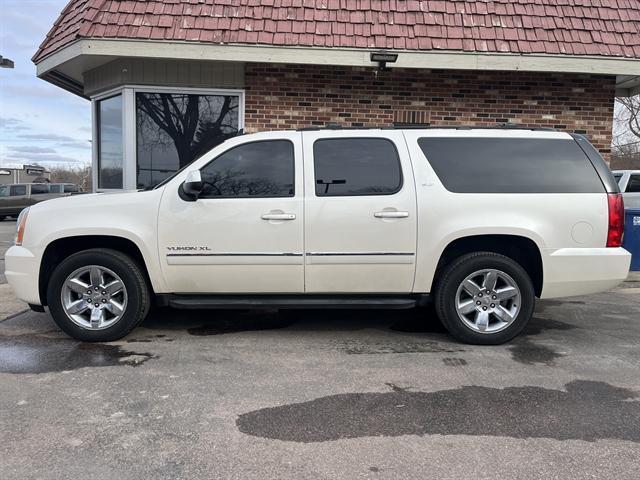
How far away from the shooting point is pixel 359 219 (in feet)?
15.4

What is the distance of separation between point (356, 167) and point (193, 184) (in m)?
1.43

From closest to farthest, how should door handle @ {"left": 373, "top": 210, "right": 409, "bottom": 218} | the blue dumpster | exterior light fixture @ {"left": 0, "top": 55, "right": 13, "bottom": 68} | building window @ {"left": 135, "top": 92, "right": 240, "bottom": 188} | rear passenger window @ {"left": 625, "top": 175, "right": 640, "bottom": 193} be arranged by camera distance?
→ door handle @ {"left": 373, "top": 210, "right": 409, "bottom": 218} → the blue dumpster → building window @ {"left": 135, "top": 92, "right": 240, "bottom": 188} → rear passenger window @ {"left": 625, "top": 175, "right": 640, "bottom": 193} → exterior light fixture @ {"left": 0, "top": 55, "right": 13, "bottom": 68}

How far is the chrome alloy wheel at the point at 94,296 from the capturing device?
4781mm

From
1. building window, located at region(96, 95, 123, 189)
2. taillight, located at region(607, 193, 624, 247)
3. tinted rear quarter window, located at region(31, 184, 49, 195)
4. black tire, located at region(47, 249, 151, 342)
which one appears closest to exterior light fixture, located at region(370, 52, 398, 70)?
taillight, located at region(607, 193, 624, 247)

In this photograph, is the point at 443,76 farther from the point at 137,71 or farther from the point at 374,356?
the point at 374,356

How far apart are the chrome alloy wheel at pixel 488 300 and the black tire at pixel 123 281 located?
2825 millimetres

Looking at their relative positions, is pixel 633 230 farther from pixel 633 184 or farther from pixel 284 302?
pixel 284 302

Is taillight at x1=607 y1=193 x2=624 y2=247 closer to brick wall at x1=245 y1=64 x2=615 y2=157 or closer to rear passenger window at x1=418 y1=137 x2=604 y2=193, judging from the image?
rear passenger window at x1=418 y1=137 x2=604 y2=193

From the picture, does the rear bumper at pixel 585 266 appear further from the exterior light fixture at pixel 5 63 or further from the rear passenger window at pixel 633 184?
the exterior light fixture at pixel 5 63

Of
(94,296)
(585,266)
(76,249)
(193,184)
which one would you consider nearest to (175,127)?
(76,249)

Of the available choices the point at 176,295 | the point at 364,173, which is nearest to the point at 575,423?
the point at 364,173

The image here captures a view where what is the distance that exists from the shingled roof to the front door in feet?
10.5

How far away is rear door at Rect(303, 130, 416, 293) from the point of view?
4.71 meters

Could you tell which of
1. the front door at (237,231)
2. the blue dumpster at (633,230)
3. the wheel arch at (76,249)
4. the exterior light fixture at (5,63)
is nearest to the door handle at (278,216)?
the front door at (237,231)
